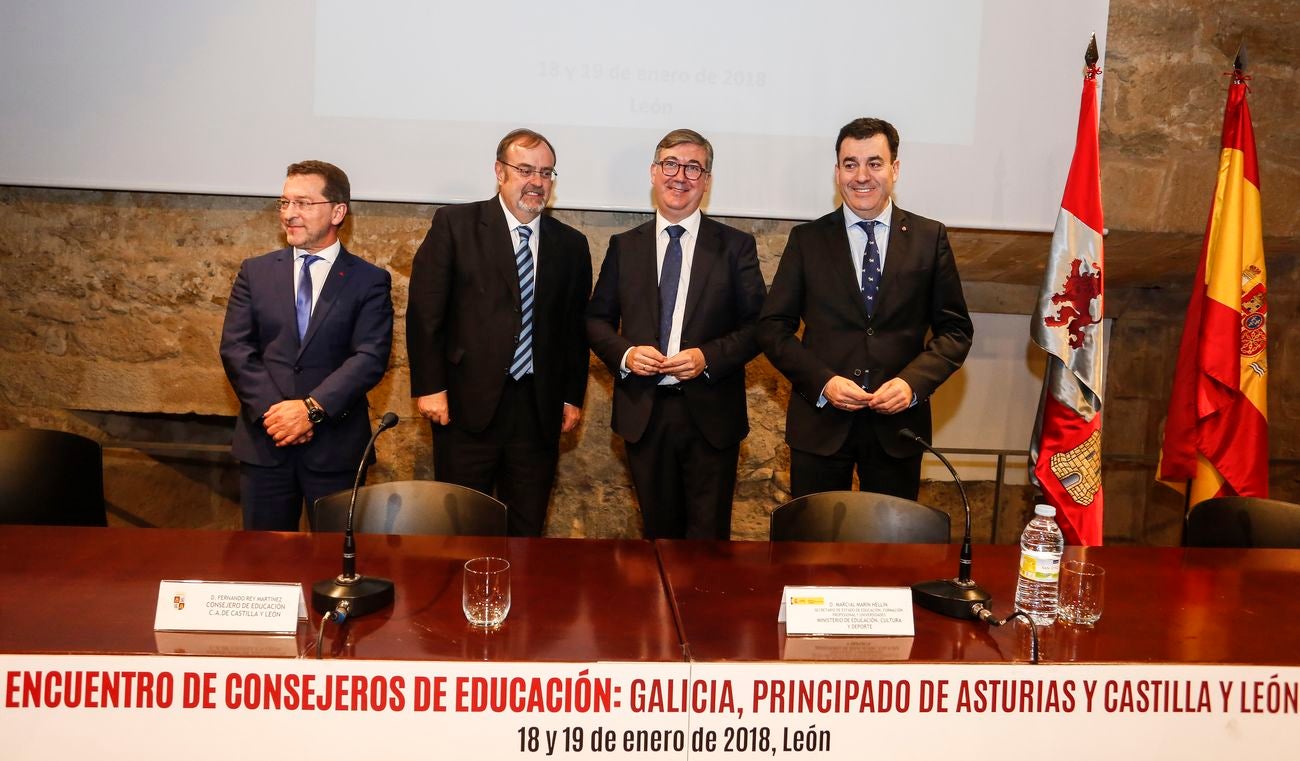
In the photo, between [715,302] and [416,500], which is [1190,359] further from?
[416,500]

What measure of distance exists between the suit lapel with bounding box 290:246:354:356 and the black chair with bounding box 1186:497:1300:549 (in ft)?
8.69

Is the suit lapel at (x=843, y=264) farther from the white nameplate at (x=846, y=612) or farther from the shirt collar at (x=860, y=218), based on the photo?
the white nameplate at (x=846, y=612)

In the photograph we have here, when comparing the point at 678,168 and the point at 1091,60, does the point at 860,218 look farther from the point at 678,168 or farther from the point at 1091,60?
the point at 1091,60

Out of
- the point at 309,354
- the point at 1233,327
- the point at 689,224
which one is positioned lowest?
the point at 309,354

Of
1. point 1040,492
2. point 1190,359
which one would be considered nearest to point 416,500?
point 1040,492

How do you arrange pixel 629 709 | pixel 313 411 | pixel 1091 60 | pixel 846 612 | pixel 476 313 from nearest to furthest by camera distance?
pixel 629 709 < pixel 846 612 < pixel 313 411 < pixel 476 313 < pixel 1091 60

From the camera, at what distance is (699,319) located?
333cm

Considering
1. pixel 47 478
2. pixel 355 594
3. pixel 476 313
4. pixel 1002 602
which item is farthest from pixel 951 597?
pixel 47 478

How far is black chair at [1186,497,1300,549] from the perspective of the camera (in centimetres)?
266

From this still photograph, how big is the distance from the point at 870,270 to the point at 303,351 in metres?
1.86

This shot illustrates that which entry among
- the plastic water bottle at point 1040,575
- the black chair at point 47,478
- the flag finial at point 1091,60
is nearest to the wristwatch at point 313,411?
the black chair at point 47,478

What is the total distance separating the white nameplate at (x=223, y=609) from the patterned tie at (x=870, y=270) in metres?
2.16

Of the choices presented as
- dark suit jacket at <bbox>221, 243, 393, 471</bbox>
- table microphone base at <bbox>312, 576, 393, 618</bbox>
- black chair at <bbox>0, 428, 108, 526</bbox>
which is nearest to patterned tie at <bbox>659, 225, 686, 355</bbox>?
dark suit jacket at <bbox>221, 243, 393, 471</bbox>

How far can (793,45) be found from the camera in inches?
159
